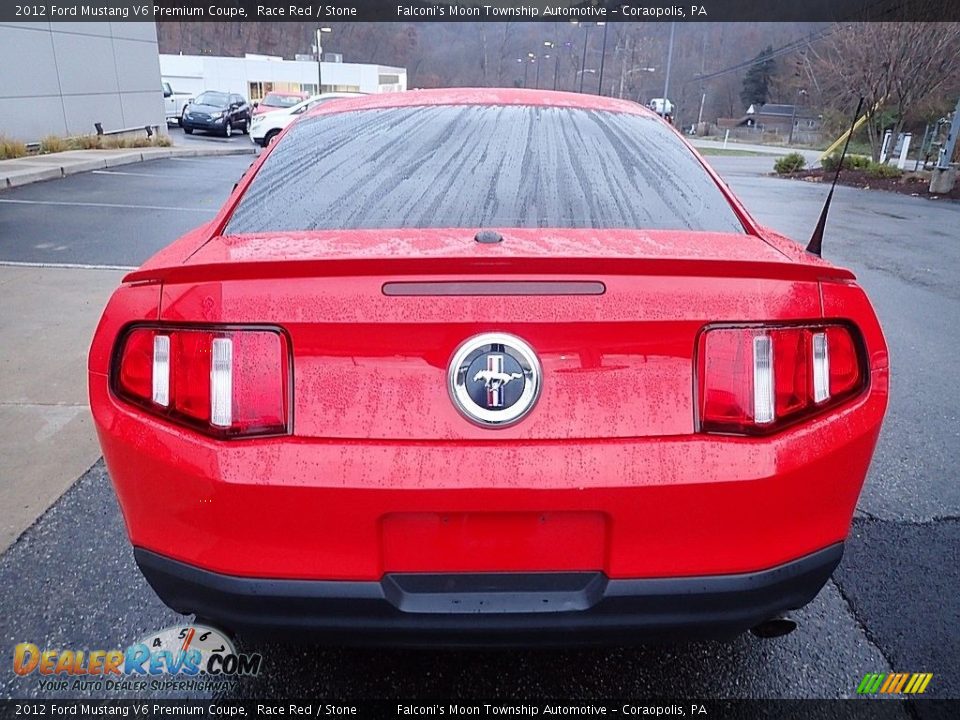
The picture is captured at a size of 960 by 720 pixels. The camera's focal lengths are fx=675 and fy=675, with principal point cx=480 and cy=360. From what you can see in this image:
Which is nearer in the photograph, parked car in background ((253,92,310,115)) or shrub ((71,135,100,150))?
shrub ((71,135,100,150))

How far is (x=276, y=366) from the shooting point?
4.70 ft

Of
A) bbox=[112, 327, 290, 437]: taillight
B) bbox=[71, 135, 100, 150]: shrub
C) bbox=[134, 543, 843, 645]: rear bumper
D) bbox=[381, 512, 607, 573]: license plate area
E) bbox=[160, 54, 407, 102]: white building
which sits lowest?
bbox=[71, 135, 100, 150]: shrub

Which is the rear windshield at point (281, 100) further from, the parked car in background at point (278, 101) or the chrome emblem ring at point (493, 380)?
the chrome emblem ring at point (493, 380)

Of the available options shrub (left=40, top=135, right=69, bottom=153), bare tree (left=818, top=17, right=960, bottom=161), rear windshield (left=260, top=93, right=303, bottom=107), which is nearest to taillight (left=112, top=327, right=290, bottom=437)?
shrub (left=40, top=135, right=69, bottom=153)

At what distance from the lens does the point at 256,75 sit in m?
60.6

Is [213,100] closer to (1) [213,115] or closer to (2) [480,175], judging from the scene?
(1) [213,115]

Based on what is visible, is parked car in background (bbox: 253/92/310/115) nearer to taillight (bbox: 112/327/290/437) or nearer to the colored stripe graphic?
taillight (bbox: 112/327/290/437)

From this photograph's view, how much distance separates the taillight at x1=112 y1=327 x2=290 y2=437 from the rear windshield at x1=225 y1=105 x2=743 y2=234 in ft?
1.55

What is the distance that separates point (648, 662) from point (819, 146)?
172ft

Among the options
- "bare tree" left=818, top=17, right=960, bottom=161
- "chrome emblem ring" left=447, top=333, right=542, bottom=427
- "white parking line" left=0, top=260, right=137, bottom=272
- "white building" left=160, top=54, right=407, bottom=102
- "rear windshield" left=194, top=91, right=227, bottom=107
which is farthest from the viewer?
"white building" left=160, top=54, right=407, bottom=102

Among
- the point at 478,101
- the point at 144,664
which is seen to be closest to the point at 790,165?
the point at 478,101

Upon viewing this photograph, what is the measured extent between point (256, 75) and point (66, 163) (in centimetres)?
5307

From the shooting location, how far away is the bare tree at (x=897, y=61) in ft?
65.8

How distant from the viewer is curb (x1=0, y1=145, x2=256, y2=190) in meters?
11.6
